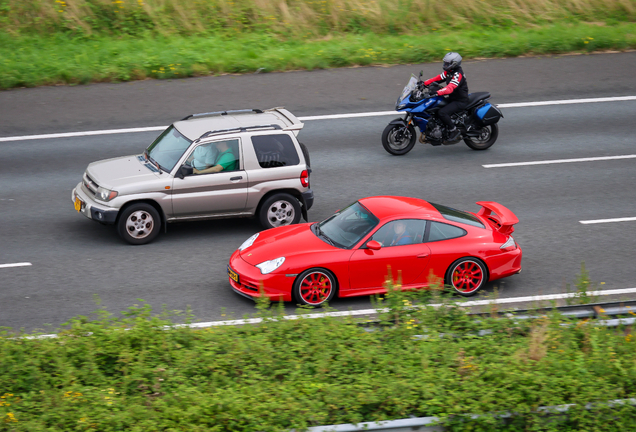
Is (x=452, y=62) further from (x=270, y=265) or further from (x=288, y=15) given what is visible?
(x=288, y=15)

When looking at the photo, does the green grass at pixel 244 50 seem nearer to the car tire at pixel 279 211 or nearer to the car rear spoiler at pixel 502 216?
the car tire at pixel 279 211

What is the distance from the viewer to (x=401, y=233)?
10344 mm

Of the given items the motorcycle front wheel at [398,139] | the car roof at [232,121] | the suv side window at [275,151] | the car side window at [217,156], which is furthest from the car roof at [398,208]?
the motorcycle front wheel at [398,139]

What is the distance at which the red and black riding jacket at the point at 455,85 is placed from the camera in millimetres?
15695

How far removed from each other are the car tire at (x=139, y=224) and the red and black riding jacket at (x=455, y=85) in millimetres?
7074

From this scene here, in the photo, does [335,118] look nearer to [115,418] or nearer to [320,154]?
[320,154]

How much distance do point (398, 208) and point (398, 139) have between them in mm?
5631

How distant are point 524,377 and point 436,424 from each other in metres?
1.07

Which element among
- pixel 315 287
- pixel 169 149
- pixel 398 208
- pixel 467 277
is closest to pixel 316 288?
pixel 315 287

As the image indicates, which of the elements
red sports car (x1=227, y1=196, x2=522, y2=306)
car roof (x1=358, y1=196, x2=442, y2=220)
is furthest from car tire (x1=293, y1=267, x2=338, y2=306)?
car roof (x1=358, y1=196, x2=442, y2=220)

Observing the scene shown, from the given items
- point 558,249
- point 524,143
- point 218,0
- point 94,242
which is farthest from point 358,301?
point 218,0

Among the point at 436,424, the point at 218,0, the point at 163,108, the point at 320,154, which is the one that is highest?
the point at 218,0

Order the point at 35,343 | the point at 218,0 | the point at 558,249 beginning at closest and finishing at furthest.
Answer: the point at 35,343 < the point at 558,249 < the point at 218,0

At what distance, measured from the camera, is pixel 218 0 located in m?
23.1
